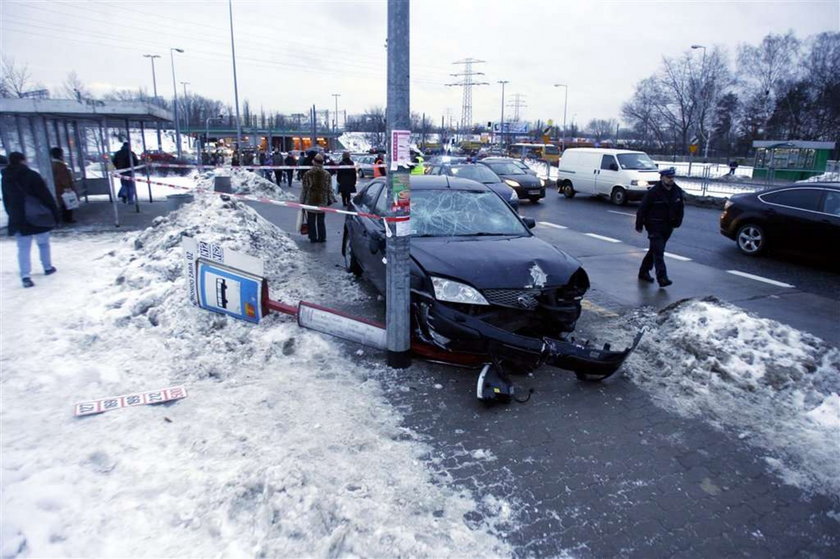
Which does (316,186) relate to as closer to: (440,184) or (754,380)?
(440,184)

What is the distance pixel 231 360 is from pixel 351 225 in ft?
11.1

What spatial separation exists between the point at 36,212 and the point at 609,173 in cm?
1763

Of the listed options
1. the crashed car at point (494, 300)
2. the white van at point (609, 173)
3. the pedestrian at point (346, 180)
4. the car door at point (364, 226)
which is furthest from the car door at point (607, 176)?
the crashed car at point (494, 300)

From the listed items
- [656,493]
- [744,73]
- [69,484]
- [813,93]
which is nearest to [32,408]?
[69,484]

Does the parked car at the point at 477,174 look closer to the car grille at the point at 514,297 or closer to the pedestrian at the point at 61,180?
the pedestrian at the point at 61,180

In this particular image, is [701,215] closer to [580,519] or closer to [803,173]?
[803,173]

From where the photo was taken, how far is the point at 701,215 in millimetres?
16781

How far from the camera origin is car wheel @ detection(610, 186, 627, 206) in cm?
1877

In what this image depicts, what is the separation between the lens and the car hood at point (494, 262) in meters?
4.68

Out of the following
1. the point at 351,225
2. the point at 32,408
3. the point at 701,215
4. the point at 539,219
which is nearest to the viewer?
the point at 32,408

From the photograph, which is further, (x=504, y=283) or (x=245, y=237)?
(x=245, y=237)

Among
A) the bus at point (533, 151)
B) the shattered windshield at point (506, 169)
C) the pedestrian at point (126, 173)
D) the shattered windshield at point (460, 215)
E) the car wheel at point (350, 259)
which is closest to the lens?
the shattered windshield at point (460, 215)

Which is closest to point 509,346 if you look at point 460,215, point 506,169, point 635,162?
point 460,215

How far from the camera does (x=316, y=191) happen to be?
1034 centimetres
